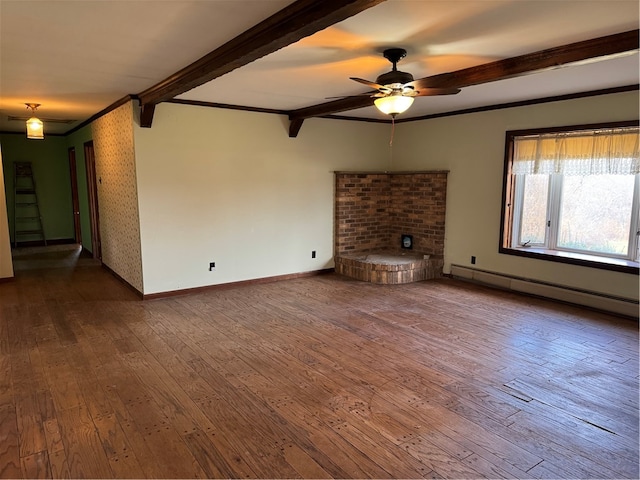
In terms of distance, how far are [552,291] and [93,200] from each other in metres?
6.97

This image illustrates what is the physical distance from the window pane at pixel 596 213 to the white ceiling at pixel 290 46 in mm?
1026

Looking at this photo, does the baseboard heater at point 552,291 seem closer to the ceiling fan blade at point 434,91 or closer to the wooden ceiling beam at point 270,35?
the ceiling fan blade at point 434,91

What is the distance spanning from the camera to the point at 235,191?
17.8 ft

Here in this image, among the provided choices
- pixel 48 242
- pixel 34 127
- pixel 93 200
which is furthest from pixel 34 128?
pixel 48 242

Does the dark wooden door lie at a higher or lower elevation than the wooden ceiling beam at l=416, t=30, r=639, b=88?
lower

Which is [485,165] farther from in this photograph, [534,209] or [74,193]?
[74,193]

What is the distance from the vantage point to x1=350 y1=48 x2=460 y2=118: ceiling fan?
3.11m

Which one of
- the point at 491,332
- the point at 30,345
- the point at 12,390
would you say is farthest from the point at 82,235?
the point at 491,332

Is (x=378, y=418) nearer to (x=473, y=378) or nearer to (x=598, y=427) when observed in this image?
(x=473, y=378)

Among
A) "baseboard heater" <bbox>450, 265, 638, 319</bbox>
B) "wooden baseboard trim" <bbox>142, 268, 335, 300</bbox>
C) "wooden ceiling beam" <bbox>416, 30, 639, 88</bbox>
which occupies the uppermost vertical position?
"wooden ceiling beam" <bbox>416, 30, 639, 88</bbox>

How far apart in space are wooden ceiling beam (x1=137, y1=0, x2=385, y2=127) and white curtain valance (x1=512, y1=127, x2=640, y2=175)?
147 inches

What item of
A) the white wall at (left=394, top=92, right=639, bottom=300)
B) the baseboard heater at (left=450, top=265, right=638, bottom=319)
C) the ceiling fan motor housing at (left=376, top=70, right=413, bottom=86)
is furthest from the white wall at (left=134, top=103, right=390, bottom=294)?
the ceiling fan motor housing at (left=376, top=70, right=413, bottom=86)

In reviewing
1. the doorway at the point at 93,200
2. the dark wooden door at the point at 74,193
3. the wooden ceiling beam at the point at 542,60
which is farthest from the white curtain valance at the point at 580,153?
the dark wooden door at the point at 74,193

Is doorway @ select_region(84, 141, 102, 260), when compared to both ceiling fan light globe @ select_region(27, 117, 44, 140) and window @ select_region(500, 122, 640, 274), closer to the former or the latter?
ceiling fan light globe @ select_region(27, 117, 44, 140)
